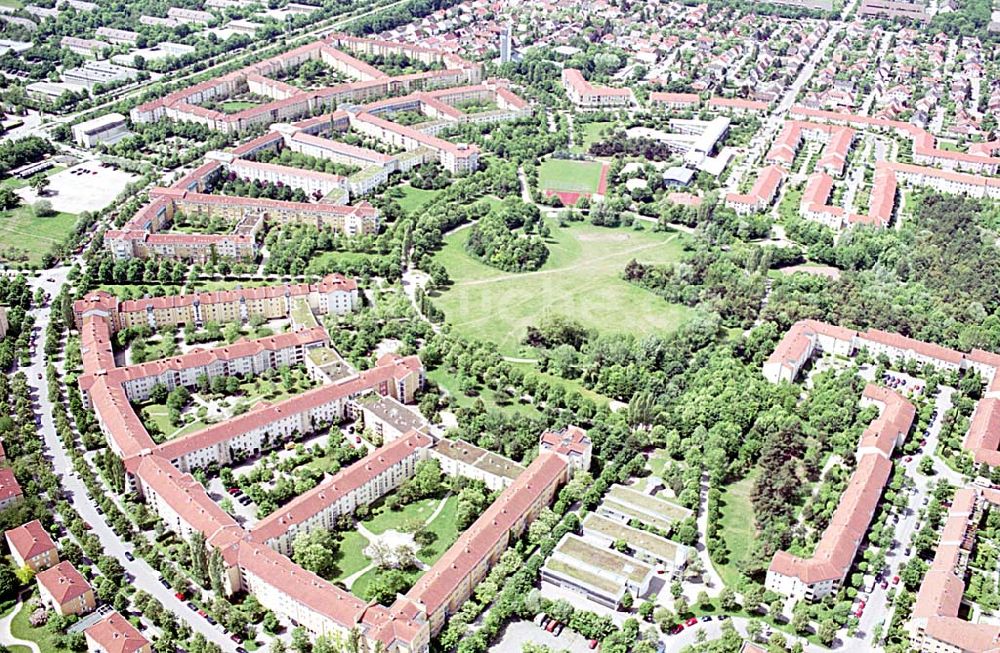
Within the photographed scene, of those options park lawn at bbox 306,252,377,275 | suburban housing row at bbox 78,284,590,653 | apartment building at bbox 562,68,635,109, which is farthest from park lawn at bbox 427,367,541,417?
apartment building at bbox 562,68,635,109

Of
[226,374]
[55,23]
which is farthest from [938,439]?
[55,23]

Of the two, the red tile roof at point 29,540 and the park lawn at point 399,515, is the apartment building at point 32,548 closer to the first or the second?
the red tile roof at point 29,540

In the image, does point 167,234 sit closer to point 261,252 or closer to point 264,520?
point 261,252

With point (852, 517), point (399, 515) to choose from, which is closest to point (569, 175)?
point (399, 515)

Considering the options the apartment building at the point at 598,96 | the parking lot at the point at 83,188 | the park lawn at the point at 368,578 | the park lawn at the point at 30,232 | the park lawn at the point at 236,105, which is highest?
the apartment building at the point at 598,96

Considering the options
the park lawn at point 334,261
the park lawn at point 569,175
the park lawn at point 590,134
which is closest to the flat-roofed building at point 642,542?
the park lawn at point 334,261

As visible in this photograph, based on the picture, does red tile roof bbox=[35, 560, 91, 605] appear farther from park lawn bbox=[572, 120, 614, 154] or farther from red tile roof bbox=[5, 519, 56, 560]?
park lawn bbox=[572, 120, 614, 154]
